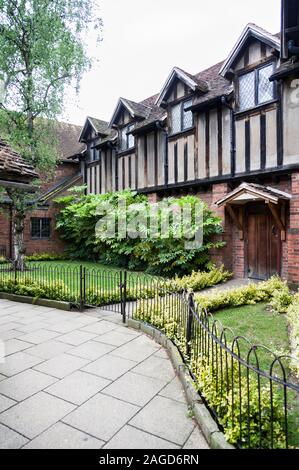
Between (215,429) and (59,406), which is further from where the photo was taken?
(59,406)

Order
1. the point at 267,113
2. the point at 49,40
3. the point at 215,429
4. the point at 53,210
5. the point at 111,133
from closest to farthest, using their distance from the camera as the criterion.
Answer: the point at 215,429 → the point at 267,113 → the point at 49,40 → the point at 111,133 → the point at 53,210

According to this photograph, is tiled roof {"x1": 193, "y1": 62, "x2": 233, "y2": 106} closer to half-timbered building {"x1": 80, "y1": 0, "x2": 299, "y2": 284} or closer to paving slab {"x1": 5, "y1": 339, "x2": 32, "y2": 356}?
half-timbered building {"x1": 80, "y1": 0, "x2": 299, "y2": 284}

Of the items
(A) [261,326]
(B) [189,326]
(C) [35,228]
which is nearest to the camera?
(B) [189,326]

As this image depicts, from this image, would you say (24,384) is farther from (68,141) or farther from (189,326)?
(68,141)

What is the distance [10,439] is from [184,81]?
12100 mm

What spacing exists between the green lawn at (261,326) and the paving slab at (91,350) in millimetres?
2212

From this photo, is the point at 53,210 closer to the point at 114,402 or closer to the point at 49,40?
the point at 49,40

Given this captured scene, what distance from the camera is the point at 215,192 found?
35.7 ft

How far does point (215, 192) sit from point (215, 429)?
8962 millimetres

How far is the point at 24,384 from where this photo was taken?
385cm

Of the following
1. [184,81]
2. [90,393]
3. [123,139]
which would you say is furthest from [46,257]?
[90,393]

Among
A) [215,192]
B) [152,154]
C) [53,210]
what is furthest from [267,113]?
[53,210]

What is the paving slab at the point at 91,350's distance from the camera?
475 cm

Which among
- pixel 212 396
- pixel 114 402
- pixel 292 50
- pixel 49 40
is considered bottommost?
pixel 114 402
